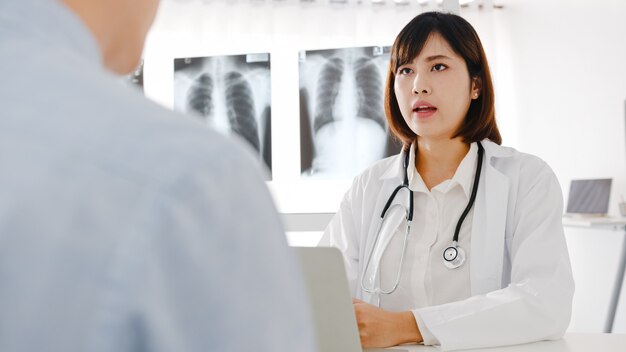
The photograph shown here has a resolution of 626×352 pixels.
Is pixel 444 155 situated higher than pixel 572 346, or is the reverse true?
pixel 444 155

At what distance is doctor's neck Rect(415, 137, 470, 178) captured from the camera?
5.80ft

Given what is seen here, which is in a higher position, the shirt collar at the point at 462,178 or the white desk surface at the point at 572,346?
the shirt collar at the point at 462,178

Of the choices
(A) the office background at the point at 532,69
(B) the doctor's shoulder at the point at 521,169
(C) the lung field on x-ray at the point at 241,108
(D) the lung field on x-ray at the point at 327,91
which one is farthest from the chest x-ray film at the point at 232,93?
(B) the doctor's shoulder at the point at 521,169

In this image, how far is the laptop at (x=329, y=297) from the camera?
1060 mm

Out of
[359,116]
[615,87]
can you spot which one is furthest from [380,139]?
[615,87]

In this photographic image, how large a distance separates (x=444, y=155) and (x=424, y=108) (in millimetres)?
135

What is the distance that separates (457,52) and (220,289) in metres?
1.59

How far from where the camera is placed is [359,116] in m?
3.36

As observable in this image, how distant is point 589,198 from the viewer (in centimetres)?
362

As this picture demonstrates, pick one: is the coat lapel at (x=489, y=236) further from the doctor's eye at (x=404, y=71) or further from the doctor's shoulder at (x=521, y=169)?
the doctor's eye at (x=404, y=71)

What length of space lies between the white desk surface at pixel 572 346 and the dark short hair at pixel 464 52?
587 mm

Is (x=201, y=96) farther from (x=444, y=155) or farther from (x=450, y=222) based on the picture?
(x=450, y=222)

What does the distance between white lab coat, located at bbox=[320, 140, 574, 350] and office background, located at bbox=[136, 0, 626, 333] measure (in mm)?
1485

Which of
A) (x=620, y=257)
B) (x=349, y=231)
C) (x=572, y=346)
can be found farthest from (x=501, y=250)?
(x=620, y=257)
